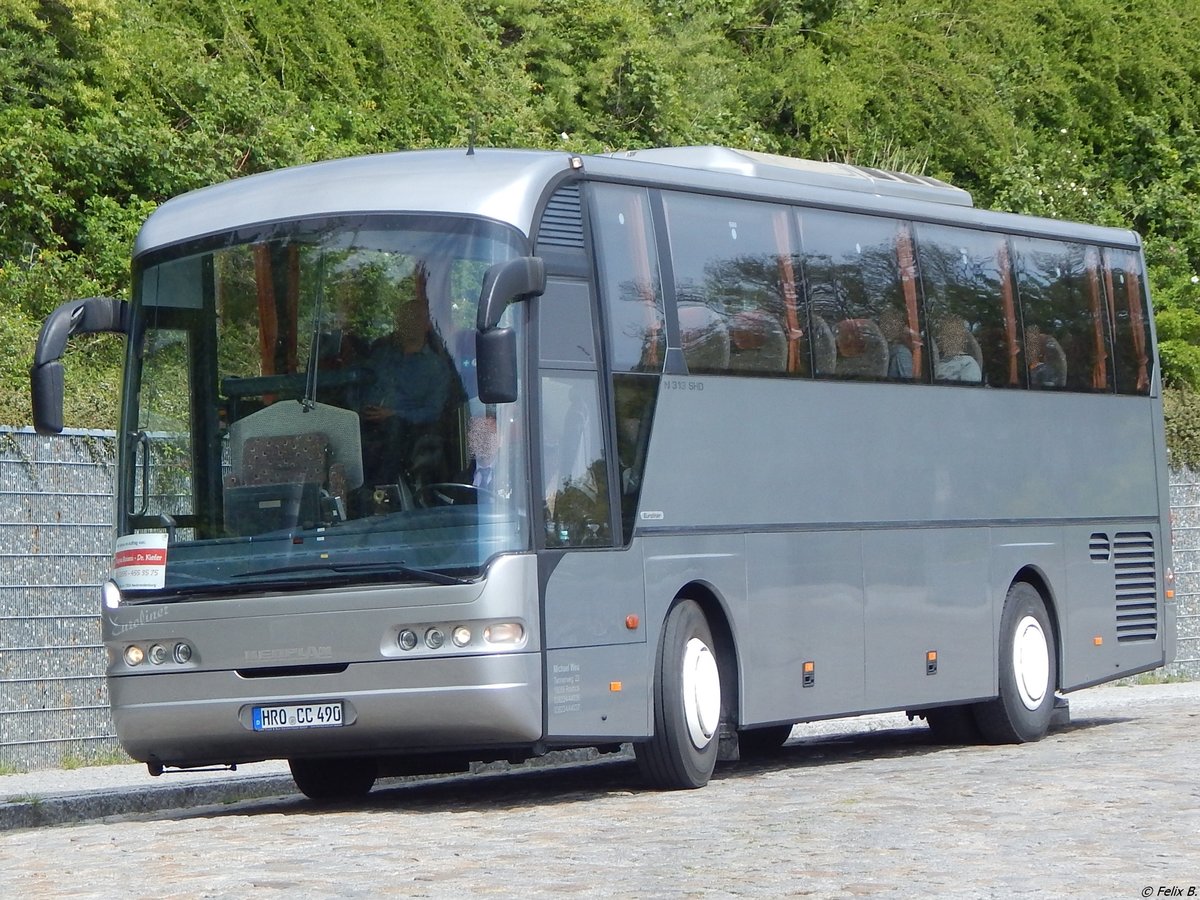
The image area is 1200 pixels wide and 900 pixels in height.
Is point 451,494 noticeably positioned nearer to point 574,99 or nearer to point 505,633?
point 505,633

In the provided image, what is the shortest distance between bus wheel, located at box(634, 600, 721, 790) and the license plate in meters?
1.81

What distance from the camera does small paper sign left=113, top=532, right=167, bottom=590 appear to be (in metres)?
11.7

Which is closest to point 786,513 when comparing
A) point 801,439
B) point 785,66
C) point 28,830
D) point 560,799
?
point 801,439

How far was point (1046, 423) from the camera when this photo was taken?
16.5m

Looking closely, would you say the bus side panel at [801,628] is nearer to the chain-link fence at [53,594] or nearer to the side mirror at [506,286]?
the side mirror at [506,286]

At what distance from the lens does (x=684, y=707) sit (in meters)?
12.3

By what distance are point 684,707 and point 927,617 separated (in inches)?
127

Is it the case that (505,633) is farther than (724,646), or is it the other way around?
(724,646)

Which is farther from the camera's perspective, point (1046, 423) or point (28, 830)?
point (1046, 423)

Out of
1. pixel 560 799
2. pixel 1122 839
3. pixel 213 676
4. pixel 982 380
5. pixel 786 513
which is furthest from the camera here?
pixel 982 380

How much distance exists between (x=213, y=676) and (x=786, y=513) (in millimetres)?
3922

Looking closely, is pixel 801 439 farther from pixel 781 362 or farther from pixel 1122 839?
pixel 1122 839

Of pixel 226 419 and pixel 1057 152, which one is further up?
pixel 1057 152

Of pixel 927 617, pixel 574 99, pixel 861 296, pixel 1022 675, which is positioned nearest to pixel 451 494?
pixel 861 296
